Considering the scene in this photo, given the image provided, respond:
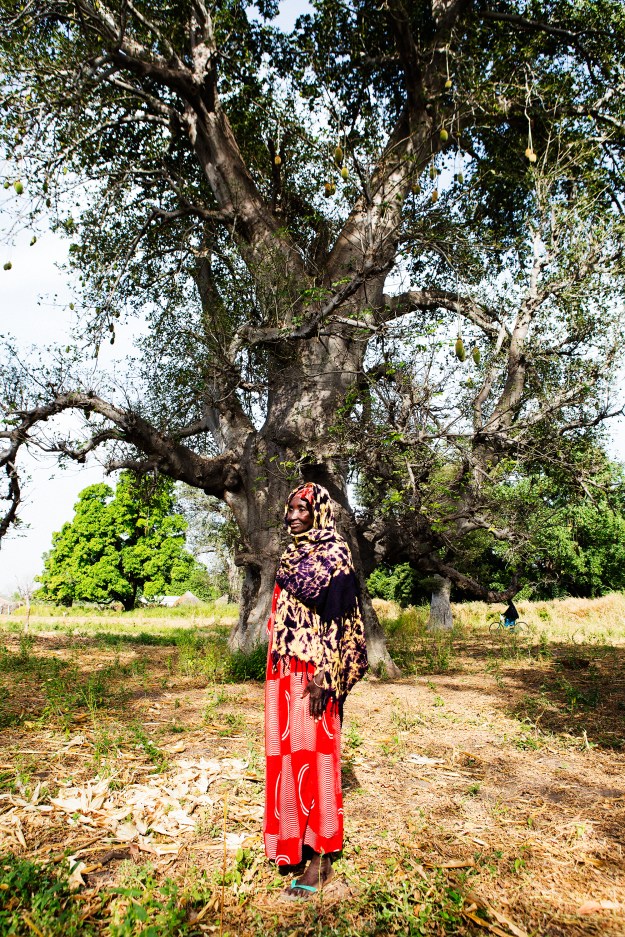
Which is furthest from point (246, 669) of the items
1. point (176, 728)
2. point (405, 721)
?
point (405, 721)

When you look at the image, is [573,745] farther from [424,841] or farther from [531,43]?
[531,43]

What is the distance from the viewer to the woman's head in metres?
3.99

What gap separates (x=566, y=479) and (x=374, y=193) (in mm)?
5805

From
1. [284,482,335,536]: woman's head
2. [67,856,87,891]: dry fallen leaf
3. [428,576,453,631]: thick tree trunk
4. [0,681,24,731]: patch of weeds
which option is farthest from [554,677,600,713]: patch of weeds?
[428,576,453,631]: thick tree trunk

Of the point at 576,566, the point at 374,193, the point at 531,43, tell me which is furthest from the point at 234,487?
the point at 576,566

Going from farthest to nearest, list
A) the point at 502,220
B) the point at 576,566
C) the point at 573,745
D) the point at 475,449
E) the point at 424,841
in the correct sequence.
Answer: the point at 576,566 → the point at 502,220 → the point at 475,449 → the point at 573,745 → the point at 424,841

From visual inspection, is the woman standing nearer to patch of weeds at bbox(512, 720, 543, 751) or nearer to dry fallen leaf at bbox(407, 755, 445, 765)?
dry fallen leaf at bbox(407, 755, 445, 765)

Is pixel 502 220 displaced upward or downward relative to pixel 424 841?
upward

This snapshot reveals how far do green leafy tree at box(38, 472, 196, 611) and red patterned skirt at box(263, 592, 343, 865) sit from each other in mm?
31421

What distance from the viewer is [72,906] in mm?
3068

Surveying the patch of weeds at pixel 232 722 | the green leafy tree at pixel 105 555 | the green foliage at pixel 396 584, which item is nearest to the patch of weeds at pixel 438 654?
the patch of weeds at pixel 232 722

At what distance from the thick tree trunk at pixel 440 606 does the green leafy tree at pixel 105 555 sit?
19.0m

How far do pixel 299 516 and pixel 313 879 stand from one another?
6.71 feet

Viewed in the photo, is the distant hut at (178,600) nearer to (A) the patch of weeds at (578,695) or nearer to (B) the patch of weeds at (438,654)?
(B) the patch of weeds at (438,654)
